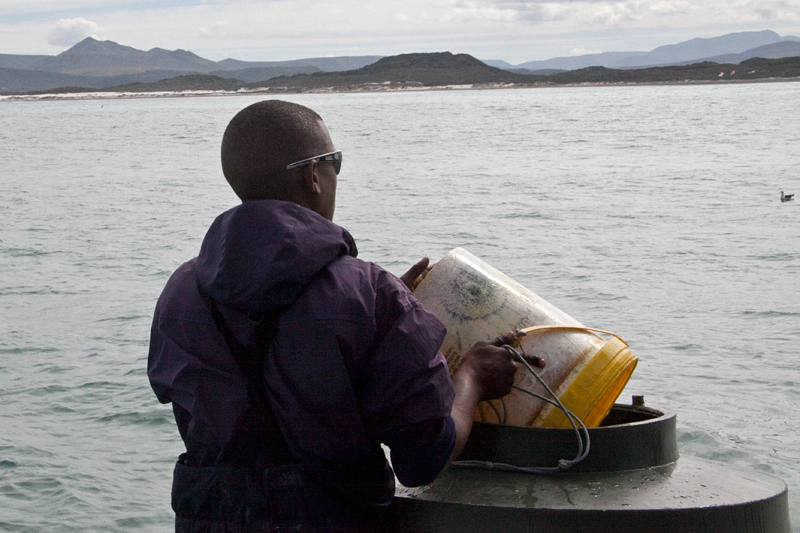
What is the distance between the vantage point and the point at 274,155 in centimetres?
207

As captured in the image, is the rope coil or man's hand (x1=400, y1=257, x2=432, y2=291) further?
man's hand (x1=400, y1=257, x2=432, y2=291)

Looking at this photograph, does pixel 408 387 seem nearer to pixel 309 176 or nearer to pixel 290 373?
pixel 290 373

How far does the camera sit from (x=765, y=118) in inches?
1800

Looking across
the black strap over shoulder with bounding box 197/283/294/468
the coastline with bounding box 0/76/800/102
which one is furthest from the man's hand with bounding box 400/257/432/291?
the coastline with bounding box 0/76/800/102

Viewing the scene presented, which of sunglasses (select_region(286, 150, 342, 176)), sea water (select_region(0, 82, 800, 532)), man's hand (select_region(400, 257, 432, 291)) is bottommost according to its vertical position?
sea water (select_region(0, 82, 800, 532))

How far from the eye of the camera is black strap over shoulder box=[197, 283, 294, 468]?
1903 mm

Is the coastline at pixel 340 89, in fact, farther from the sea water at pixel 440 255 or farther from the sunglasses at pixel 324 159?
the sunglasses at pixel 324 159

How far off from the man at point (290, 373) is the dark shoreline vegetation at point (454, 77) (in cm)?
12995

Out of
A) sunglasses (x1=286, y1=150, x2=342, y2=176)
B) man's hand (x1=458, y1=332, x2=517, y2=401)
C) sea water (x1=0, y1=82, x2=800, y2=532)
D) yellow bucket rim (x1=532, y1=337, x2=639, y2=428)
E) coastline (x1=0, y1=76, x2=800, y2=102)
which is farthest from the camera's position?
coastline (x1=0, y1=76, x2=800, y2=102)

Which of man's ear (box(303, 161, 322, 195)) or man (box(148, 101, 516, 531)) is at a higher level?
man's ear (box(303, 161, 322, 195))

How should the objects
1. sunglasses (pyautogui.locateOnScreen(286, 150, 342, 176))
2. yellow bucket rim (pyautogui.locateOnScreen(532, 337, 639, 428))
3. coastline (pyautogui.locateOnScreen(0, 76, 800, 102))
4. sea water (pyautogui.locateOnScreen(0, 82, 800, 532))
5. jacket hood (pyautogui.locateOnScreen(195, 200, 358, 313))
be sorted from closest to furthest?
jacket hood (pyautogui.locateOnScreen(195, 200, 358, 313)) → sunglasses (pyautogui.locateOnScreen(286, 150, 342, 176)) → yellow bucket rim (pyautogui.locateOnScreen(532, 337, 639, 428)) → sea water (pyautogui.locateOnScreen(0, 82, 800, 532)) → coastline (pyautogui.locateOnScreen(0, 76, 800, 102))

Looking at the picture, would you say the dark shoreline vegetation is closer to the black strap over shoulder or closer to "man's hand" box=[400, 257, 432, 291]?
"man's hand" box=[400, 257, 432, 291]

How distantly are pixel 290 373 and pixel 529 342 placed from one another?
99 cm

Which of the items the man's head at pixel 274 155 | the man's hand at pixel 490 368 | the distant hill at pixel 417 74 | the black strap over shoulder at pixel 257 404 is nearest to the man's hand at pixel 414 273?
the man's hand at pixel 490 368
